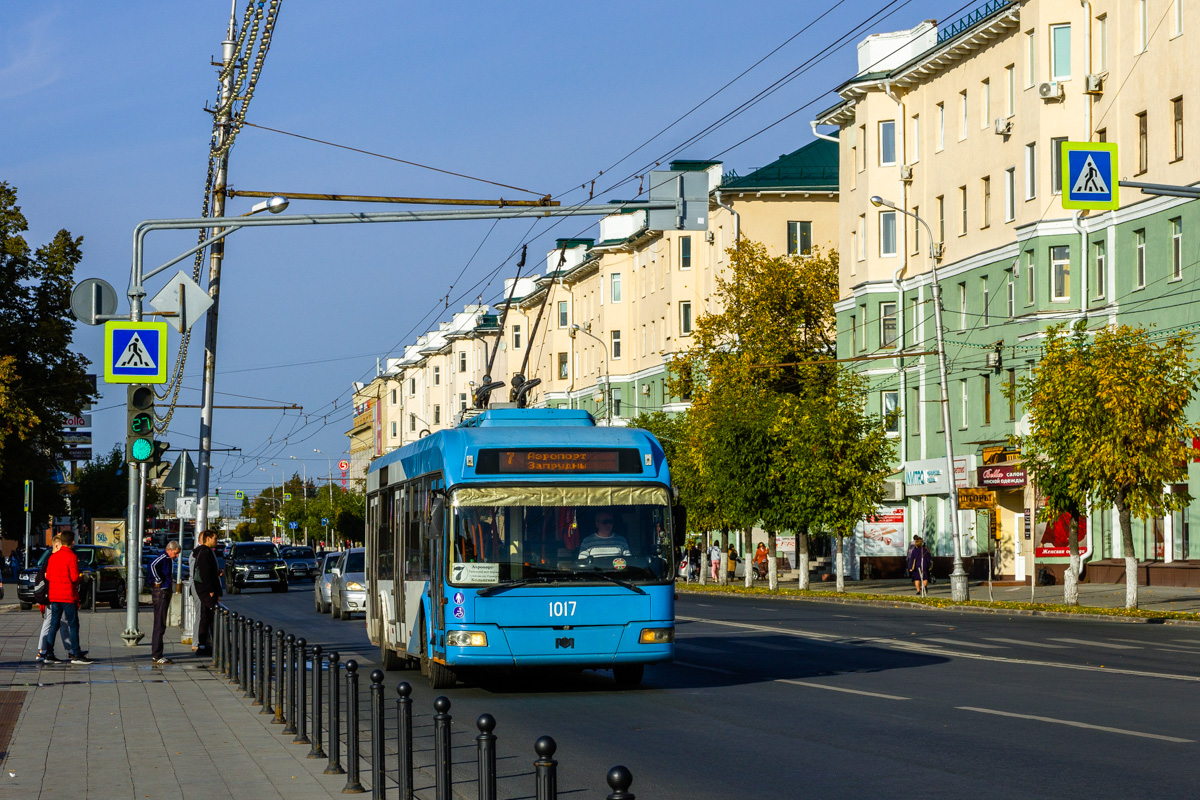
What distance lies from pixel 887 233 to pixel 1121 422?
25651 mm

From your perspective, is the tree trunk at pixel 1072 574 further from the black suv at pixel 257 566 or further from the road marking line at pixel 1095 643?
the black suv at pixel 257 566

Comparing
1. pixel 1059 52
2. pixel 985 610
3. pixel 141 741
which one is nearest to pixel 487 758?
pixel 141 741

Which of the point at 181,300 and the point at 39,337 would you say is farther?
the point at 39,337

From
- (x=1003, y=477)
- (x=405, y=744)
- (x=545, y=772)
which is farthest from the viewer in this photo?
(x=1003, y=477)

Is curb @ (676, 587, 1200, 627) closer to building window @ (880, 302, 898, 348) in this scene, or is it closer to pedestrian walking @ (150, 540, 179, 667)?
building window @ (880, 302, 898, 348)

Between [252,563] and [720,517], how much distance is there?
1636 cm

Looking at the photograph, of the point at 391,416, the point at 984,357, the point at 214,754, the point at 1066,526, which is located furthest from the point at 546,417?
the point at 391,416

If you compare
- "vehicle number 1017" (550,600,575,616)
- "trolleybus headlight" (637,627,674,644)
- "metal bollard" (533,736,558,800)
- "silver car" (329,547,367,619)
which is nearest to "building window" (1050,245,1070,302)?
"silver car" (329,547,367,619)

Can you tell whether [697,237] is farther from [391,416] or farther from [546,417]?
[391,416]

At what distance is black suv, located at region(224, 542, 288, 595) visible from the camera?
188ft

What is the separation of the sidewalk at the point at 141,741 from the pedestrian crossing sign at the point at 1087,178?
41.3 feet

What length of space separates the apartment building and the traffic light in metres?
22.8

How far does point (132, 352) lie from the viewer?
66.5 feet

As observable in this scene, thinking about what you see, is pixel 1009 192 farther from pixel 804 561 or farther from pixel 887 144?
pixel 804 561
